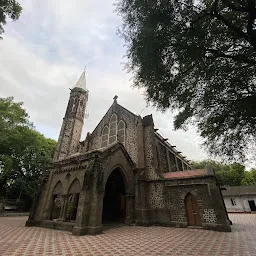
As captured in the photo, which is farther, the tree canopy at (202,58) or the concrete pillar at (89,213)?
the concrete pillar at (89,213)

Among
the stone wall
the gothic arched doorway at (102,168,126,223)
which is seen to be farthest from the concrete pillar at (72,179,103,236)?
the stone wall

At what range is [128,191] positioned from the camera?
14.4m

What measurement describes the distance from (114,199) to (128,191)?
4768 millimetres

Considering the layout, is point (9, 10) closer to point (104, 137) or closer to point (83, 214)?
point (83, 214)

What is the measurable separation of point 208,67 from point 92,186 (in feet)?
31.8

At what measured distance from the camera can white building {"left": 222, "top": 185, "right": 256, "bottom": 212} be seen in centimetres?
2961

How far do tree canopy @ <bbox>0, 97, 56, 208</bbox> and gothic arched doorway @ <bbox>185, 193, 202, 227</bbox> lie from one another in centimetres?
1823

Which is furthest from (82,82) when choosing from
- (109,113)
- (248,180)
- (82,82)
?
(248,180)

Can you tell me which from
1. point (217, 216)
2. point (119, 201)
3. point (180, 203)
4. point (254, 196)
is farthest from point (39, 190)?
point (254, 196)

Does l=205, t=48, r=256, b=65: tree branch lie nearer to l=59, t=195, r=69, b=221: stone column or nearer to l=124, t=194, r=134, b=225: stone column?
l=124, t=194, r=134, b=225: stone column

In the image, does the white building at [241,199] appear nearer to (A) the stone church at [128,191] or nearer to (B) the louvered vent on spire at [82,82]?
(A) the stone church at [128,191]

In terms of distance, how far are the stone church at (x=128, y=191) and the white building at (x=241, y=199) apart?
21.5 m

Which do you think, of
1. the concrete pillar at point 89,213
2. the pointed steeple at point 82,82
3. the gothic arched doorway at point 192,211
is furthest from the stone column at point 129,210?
the pointed steeple at point 82,82

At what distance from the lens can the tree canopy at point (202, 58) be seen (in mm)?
6277
